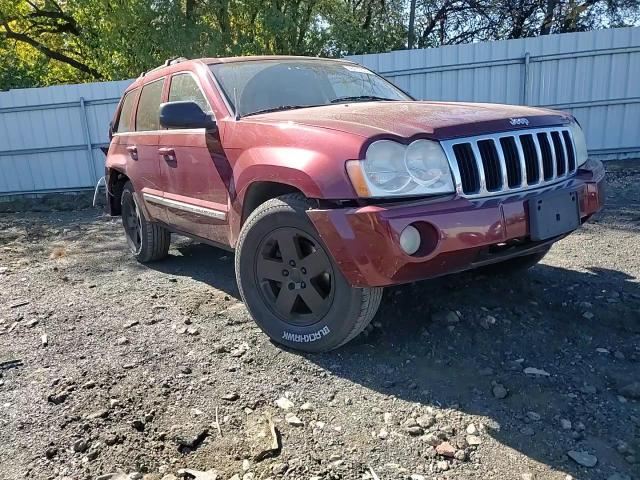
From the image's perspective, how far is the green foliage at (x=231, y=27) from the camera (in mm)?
13250

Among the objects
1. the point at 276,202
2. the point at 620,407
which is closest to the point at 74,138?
the point at 276,202

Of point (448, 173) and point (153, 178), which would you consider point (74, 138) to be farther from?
point (448, 173)

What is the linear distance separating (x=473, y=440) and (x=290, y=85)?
105 inches

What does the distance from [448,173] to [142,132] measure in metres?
3.22

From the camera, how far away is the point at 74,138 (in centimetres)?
1136

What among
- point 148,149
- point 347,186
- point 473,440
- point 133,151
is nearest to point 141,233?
point 133,151

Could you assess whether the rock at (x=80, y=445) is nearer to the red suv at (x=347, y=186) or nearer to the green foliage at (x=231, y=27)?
the red suv at (x=347, y=186)

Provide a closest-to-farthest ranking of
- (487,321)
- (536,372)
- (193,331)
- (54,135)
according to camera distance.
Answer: (536,372), (487,321), (193,331), (54,135)

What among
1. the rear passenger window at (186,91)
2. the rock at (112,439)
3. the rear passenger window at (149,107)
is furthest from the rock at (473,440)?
the rear passenger window at (149,107)

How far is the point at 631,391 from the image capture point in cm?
254

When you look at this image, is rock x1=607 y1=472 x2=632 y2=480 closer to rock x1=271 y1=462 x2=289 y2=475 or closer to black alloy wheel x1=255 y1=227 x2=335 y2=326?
rock x1=271 y1=462 x2=289 y2=475

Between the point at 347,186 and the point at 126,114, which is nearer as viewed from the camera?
the point at 347,186

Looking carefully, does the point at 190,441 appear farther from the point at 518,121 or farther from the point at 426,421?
the point at 518,121

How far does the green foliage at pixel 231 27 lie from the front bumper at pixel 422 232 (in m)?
11.5
